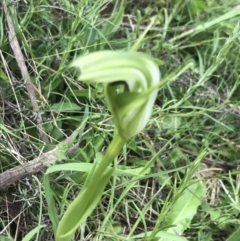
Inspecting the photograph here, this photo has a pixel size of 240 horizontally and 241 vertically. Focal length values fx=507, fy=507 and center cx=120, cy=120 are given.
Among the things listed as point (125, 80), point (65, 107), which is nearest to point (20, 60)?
point (65, 107)

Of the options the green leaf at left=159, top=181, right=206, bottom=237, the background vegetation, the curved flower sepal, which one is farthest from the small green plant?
the green leaf at left=159, top=181, right=206, bottom=237

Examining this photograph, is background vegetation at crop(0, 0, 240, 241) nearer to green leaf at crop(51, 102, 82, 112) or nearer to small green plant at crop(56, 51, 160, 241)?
green leaf at crop(51, 102, 82, 112)

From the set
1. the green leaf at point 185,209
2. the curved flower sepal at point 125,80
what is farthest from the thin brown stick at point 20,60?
the curved flower sepal at point 125,80

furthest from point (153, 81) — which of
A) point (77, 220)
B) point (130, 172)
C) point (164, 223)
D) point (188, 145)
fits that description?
point (188, 145)

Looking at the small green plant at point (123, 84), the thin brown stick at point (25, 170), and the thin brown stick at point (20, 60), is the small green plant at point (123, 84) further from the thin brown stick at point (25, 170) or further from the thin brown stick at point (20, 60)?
the thin brown stick at point (20, 60)

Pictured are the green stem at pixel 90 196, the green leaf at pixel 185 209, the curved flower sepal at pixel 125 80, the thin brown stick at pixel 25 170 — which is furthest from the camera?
the green leaf at pixel 185 209

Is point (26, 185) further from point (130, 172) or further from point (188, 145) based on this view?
point (188, 145)
